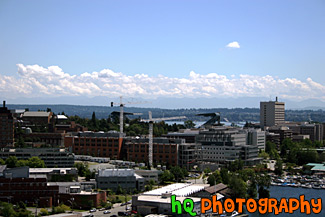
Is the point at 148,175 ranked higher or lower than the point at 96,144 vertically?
lower

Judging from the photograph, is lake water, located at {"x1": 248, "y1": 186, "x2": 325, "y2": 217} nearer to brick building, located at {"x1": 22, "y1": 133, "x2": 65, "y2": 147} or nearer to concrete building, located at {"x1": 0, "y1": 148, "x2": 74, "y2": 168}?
concrete building, located at {"x1": 0, "y1": 148, "x2": 74, "y2": 168}

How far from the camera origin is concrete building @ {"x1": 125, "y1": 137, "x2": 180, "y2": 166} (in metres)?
53.6

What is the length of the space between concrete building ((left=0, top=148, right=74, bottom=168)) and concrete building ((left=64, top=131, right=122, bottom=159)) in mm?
8133

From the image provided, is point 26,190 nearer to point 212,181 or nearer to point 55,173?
point 55,173

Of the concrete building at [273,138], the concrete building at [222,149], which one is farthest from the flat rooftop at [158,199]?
the concrete building at [273,138]

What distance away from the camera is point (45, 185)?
116 ft

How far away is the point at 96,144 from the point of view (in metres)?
58.5

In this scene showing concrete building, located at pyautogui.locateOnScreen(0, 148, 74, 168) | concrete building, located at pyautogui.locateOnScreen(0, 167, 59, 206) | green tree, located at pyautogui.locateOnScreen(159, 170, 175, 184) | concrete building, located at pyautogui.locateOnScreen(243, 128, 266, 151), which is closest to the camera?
concrete building, located at pyautogui.locateOnScreen(0, 167, 59, 206)

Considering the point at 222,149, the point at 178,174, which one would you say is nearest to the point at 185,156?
the point at 222,149

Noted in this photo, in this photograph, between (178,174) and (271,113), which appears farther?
(271,113)

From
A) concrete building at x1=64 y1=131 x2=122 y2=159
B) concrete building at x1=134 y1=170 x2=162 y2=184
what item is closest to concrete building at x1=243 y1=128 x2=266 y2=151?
concrete building at x1=64 y1=131 x2=122 y2=159

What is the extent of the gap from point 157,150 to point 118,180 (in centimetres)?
1461

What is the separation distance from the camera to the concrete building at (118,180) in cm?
4025

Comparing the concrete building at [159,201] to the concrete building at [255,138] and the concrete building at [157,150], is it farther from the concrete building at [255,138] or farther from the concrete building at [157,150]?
the concrete building at [255,138]
